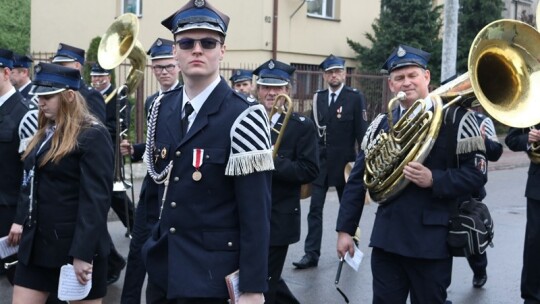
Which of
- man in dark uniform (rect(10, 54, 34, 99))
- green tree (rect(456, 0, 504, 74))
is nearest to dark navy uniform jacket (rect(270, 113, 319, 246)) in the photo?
man in dark uniform (rect(10, 54, 34, 99))

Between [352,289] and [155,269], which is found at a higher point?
[155,269]

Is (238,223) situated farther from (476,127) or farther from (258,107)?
(476,127)

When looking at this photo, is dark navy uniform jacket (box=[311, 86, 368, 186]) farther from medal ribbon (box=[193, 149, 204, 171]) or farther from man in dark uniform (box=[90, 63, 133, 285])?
medal ribbon (box=[193, 149, 204, 171])

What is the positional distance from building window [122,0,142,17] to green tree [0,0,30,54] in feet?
8.29

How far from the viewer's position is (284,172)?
17.9 feet

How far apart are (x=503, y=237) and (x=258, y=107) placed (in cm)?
696

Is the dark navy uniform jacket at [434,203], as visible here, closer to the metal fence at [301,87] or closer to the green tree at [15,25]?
the metal fence at [301,87]

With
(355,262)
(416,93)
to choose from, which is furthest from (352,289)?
(416,93)

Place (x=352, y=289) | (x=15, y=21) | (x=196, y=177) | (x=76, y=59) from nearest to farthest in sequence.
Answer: (x=196, y=177) < (x=352, y=289) < (x=76, y=59) < (x=15, y=21)

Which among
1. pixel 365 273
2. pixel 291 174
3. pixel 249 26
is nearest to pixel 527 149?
pixel 291 174

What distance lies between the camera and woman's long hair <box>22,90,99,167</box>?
4.39 meters

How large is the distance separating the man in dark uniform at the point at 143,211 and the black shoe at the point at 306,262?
195 centimetres

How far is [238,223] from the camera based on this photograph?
343cm

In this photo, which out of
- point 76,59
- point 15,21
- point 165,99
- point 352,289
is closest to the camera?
point 165,99
